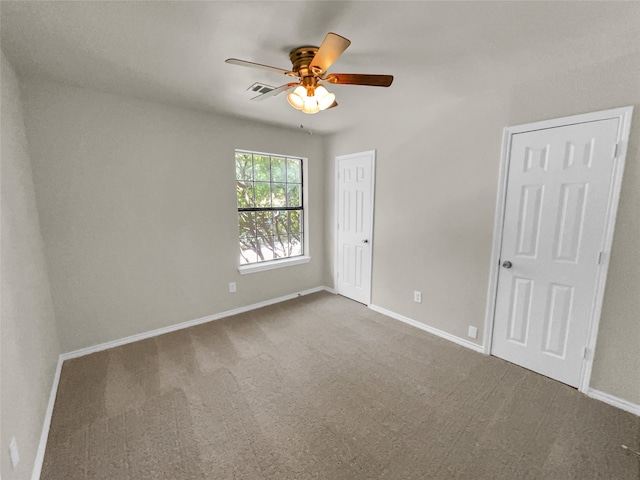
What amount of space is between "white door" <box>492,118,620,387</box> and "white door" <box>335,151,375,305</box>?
5.06ft

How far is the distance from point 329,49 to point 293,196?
8.76ft

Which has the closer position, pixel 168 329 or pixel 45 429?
pixel 45 429

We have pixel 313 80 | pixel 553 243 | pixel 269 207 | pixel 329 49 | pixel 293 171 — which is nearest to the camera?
pixel 329 49

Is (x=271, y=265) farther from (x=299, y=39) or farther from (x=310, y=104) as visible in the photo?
(x=299, y=39)

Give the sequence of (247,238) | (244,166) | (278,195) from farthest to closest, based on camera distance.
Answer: (278,195), (247,238), (244,166)

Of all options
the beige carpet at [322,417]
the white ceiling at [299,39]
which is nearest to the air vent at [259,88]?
the white ceiling at [299,39]

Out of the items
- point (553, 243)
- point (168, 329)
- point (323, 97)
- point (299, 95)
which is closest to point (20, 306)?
point (168, 329)

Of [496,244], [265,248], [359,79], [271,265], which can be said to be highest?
[359,79]

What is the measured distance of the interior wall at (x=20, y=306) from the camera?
1268 millimetres

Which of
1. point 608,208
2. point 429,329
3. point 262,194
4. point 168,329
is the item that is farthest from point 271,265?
point 608,208

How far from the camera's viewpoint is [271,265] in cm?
368

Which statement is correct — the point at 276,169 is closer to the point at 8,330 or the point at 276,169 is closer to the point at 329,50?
the point at 329,50

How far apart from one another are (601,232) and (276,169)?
3338 mm

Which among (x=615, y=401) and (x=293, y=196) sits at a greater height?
(x=293, y=196)
